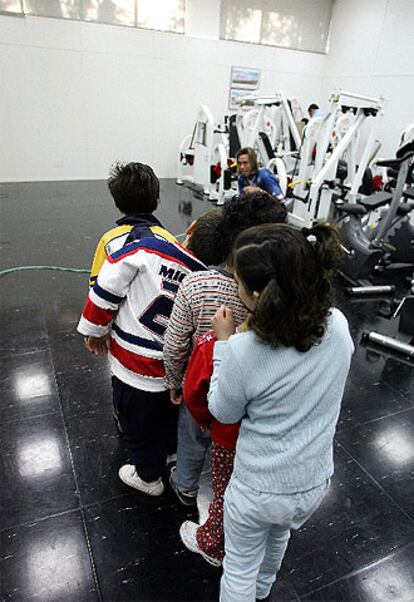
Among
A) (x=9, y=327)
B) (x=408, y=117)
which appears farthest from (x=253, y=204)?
(x=408, y=117)

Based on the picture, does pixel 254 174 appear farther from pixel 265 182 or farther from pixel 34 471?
pixel 34 471

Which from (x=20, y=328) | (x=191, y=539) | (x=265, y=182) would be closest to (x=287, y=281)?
(x=191, y=539)

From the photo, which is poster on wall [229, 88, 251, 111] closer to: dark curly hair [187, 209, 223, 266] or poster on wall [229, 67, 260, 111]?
poster on wall [229, 67, 260, 111]

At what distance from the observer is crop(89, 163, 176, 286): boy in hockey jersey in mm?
1398

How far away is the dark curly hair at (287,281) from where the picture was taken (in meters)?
0.76

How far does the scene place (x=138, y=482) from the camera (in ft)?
5.72

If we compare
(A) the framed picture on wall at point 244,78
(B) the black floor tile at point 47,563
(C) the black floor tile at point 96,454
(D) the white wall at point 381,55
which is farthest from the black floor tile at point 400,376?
(A) the framed picture on wall at point 244,78

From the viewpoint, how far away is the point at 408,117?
22.7ft

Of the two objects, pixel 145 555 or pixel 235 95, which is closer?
pixel 145 555

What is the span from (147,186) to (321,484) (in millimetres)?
1088

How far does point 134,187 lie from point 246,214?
0.44 metres

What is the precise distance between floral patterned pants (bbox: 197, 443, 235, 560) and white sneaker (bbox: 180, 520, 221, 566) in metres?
0.03

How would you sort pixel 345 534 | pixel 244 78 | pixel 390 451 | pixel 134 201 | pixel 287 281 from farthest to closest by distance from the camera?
pixel 244 78 → pixel 390 451 → pixel 345 534 → pixel 134 201 → pixel 287 281

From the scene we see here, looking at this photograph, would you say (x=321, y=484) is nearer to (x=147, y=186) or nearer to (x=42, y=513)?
(x=147, y=186)
